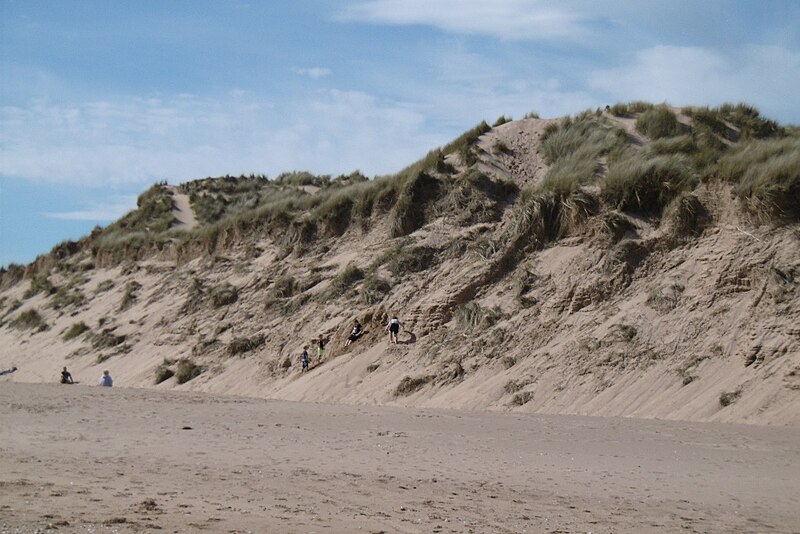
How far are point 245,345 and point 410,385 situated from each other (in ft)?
20.6

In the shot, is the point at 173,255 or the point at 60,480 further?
the point at 173,255

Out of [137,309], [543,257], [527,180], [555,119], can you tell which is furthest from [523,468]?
[137,309]

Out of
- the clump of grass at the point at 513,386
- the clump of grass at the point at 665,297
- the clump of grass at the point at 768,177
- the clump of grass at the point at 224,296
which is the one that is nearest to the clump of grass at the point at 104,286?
the clump of grass at the point at 224,296

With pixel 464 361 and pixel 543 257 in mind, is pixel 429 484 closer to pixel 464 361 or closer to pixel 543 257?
pixel 464 361

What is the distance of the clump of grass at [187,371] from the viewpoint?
883 inches

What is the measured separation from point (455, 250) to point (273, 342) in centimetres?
499

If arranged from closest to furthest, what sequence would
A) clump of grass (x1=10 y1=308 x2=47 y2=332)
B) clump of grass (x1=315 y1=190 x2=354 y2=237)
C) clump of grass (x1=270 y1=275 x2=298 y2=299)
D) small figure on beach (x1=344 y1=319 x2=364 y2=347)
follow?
1. small figure on beach (x1=344 y1=319 x2=364 y2=347)
2. clump of grass (x1=270 y1=275 x2=298 y2=299)
3. clump of grass (x1=315 y1=190 x2=354 y2=237)
4. clump of grass (x1=10 y1=308 x2=47 y2=332)

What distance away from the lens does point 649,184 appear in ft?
65.7

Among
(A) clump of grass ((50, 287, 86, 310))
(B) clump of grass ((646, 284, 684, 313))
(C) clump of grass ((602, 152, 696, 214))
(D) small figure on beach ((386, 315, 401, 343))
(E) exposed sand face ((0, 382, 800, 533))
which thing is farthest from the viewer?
(A) clump of grass ((50, 287, 86, 310))

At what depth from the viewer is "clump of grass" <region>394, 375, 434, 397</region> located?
17984 millimetres

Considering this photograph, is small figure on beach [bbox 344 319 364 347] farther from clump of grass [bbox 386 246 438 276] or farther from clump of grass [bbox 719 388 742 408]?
clump of grass [bbox 719 388 742 408]

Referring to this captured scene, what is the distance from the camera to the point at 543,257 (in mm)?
20312

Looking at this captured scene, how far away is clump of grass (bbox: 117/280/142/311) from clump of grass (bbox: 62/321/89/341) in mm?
1214

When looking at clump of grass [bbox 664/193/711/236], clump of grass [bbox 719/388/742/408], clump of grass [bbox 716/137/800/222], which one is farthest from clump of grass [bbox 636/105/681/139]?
clump of grass [bbox 719/388/742/408]
